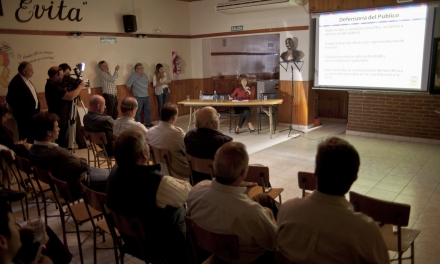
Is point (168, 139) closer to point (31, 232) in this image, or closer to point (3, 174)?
point (3, 174)

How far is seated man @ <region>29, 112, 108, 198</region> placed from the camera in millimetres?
2689

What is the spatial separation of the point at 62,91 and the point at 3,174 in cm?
207

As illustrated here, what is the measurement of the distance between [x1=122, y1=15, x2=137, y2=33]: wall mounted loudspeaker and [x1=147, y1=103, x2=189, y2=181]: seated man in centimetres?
490

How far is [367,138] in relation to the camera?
6.41 meters

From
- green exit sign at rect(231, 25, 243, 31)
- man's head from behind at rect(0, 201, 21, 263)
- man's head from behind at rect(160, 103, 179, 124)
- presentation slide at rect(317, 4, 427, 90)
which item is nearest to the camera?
man's head from behind at rect(0, 201, 21, 263)

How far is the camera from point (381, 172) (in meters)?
4.51

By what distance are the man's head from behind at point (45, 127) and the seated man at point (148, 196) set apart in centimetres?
109

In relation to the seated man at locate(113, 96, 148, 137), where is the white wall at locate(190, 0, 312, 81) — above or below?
above

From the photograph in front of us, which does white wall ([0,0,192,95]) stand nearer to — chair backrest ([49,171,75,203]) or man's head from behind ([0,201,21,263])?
chair backrest ([49,171,75,203])

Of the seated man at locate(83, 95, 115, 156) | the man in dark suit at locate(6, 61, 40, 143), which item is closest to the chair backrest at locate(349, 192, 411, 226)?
the seated man at locate(83, 95, 115, 156)

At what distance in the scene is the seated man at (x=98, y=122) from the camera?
4.18 meters

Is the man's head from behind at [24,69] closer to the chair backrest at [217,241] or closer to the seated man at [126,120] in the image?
the seated man at [126,120]

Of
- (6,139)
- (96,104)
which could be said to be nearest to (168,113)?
(96,104)

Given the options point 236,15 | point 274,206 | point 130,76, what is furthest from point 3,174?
point 236,15
